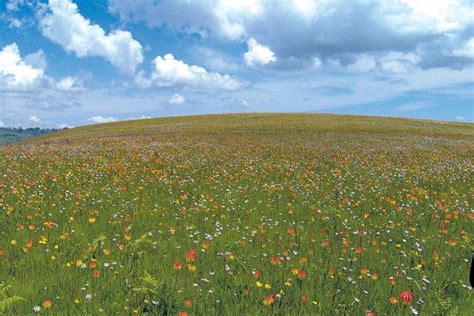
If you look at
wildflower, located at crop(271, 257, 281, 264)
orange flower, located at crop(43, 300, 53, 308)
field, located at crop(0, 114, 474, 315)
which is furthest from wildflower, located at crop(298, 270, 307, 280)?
orange flower, located at crop(43, 300, 53, 308)

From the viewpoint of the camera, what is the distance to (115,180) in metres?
13.9

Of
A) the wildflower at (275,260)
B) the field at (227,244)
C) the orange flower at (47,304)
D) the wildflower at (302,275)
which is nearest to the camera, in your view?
the orange flower at (47,304)

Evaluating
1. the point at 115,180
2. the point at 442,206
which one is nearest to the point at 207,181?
the point at 115,180

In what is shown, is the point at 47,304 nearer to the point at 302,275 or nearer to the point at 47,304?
the point at 47,304

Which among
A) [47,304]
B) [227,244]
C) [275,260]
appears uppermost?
[47,304]

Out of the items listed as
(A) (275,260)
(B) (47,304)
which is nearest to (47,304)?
(B) (47,304)

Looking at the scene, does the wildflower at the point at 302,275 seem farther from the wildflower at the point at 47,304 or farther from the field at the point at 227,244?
the wildflower at the point at 47,304

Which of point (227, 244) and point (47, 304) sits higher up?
point (47, 304)

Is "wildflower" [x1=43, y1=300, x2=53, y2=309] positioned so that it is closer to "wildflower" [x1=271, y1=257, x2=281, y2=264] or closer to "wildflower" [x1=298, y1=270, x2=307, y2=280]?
"wildflower" [x1=271, y1=257, x2=281, y2=264]

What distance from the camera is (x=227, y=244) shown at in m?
7.96

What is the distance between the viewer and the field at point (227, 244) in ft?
18.2

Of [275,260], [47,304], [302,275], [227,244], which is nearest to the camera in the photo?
[47,304]

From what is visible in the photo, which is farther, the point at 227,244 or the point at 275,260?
the point at 227,244

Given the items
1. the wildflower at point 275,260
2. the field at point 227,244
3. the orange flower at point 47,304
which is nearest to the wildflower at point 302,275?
the field at point 227,244
